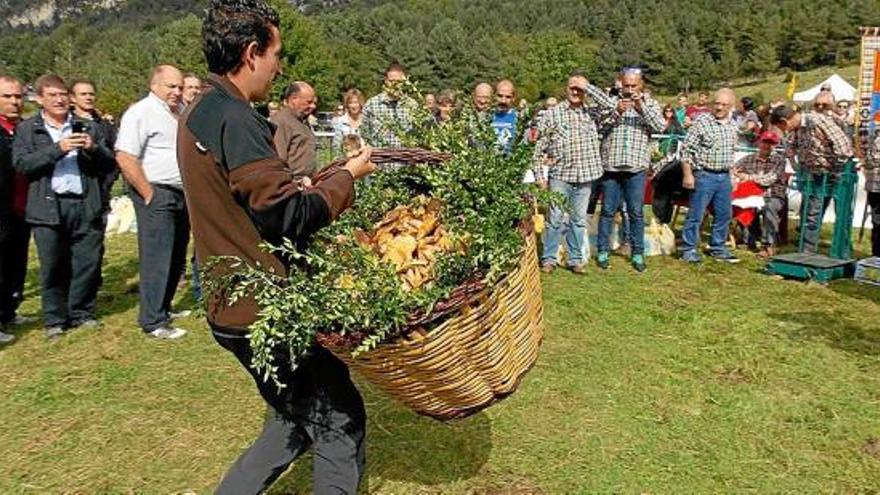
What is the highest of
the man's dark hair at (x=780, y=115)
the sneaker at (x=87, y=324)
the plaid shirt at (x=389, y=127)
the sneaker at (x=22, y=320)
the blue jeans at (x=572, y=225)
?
the plaid shirt at (x=389, y=127)

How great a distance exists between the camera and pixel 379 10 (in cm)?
12125

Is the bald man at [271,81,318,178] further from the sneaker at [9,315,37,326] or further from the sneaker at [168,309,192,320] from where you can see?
the sneaker at [9,315,37,326]

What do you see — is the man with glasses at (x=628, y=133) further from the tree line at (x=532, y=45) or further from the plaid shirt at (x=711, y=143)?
the tree line at (x=532, y=45)

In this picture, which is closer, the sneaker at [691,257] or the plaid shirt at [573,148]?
the plaid shirt at [573,148]

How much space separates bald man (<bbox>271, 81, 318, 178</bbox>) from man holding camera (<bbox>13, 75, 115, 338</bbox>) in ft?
4.74

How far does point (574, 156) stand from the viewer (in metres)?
7.62

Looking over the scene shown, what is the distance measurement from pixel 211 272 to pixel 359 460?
0.90 m

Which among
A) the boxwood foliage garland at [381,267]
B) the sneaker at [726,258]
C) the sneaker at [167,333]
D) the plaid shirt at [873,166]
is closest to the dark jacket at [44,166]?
the sneaker at [167,333]

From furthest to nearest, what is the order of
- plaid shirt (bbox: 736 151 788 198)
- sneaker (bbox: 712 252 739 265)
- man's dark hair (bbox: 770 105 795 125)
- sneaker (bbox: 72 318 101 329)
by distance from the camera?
man's dark hair (bbox: 770 105 795 125) < plaid shirt (bbox: 736 151 788 198) < sneaker (bbox: 712 252 739 265) < sneaker (bbox: 72 318 101 329)

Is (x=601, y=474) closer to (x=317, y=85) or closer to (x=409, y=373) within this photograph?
(x=409, y=373)

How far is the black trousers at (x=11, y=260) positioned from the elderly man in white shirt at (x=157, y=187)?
1190 millimetres

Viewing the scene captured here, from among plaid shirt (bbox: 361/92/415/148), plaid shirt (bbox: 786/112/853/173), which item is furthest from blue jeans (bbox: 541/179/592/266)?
plaid shirt (bbox: 786/112/853/173)

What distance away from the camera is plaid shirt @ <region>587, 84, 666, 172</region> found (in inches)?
303

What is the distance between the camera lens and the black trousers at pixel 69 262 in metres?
6.02
